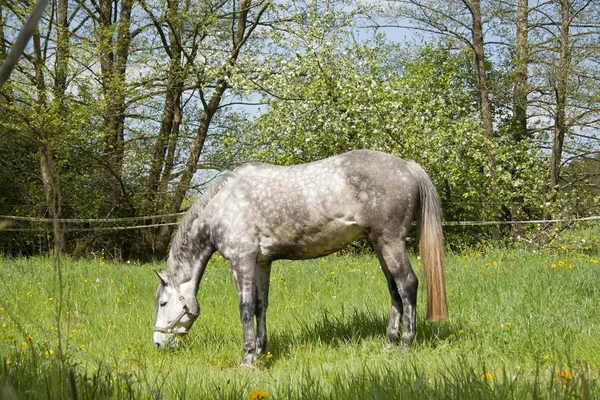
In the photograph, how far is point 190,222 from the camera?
Answer: 5.59 m

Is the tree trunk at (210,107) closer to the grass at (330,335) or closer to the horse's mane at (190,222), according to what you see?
the grass at (330,335)

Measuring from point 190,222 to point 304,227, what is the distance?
3.69 feet

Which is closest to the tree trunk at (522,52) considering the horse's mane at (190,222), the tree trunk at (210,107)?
the tree trunk at (210,107)

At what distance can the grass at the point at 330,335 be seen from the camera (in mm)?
2955

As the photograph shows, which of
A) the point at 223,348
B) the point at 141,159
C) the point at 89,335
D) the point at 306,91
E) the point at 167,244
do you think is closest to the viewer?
the point at 223,348

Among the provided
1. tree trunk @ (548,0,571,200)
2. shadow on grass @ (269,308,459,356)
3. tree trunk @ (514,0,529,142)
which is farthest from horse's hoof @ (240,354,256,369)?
tree trunk @ (514,0,529,142)

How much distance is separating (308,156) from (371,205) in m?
9.80

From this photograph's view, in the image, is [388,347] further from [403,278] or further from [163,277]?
[163,277]

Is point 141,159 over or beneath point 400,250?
over

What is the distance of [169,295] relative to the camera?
5.65 metres

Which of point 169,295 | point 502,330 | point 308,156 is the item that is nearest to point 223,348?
point 169,295

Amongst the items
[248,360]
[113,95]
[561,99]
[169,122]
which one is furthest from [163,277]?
[169,122]

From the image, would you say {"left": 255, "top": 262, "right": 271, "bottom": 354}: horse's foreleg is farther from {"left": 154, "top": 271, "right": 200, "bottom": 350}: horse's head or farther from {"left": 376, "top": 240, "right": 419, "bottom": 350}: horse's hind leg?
{"left": 376, "top": 240, "right": 419, "bottom": 350}: horse's hind leg

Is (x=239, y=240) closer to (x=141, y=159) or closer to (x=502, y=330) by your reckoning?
(x=502, y=330)
